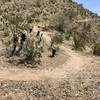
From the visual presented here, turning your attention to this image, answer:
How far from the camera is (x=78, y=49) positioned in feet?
97.0

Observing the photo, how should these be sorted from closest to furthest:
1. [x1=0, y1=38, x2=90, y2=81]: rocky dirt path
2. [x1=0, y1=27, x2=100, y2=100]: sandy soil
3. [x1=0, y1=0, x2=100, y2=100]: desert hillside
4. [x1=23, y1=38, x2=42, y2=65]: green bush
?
1. [x1=0, y1=27, x2=100, y2=100]: sandy soil
2. [x1=0, y1=0, x2=100, y2=100]: desert hillside
3. [x1=0, y1=38, x2=90, y2=81]: rocky dirt path
4. [x1=23, y1=38, x2=42, y2=65]: green bush

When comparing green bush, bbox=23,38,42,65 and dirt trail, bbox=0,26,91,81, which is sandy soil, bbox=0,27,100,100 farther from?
green bush, bbox=23,38,42,65

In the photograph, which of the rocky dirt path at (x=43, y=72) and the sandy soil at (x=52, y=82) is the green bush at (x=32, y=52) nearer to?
the sandy soil at (x=52, y=82)

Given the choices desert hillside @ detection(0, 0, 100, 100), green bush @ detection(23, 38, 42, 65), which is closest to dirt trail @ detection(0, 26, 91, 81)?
desert hillside @ detection(0, 0, 100, 100)

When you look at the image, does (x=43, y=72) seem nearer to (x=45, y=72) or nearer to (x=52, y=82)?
(x=45, y=72)

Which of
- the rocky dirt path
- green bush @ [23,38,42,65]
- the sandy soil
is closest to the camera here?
the sandy soil

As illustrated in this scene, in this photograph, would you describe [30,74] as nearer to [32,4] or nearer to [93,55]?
[93,55]

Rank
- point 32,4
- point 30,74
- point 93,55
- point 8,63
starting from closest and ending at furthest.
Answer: point 30,74 → point 8,63 → point 93,55 → point 32,4

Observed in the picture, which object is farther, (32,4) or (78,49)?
(32,4)

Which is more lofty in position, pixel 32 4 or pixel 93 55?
pixel 32 4

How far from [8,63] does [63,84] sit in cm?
432

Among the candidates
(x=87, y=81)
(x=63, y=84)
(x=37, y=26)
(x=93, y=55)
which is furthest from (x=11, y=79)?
(x=37, y=26)

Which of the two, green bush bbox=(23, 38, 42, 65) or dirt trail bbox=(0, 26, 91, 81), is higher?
green bush bbox=(23, 38, 42, 65)

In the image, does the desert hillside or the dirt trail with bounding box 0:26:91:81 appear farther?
the dirt trail with bounding box 0:26:91:81
